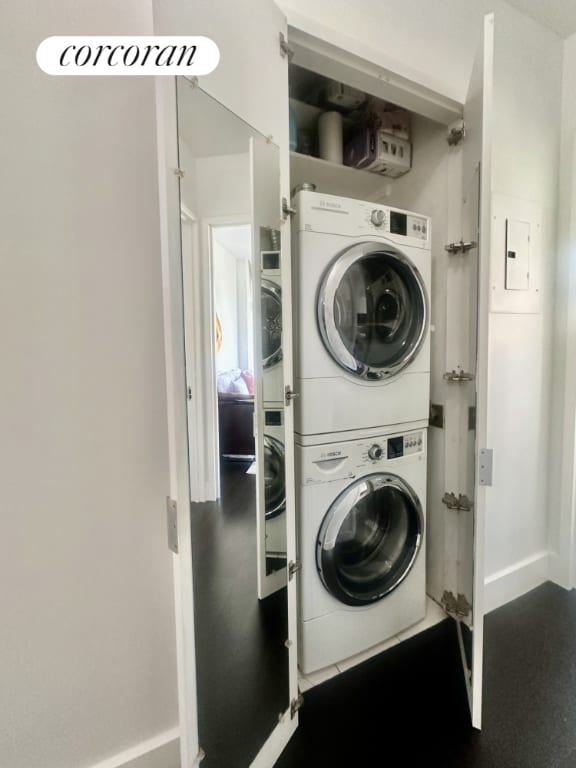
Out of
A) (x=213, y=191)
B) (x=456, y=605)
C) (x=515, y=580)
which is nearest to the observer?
(x=213, y=191)

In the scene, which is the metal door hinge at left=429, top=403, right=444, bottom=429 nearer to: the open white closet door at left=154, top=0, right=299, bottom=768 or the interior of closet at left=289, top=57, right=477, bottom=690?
the interior of closet at left=289, top=57, right=477, bottom=690

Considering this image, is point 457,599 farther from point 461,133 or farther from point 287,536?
point 461,133

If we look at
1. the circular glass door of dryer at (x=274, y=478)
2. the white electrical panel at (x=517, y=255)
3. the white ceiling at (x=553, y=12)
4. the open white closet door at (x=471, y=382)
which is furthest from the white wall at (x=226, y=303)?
the white ceiling at (x=553, y=12)

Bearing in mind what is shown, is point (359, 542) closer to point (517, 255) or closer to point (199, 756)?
point (199, 756)

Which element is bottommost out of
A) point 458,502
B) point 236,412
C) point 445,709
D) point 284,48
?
point 445,709

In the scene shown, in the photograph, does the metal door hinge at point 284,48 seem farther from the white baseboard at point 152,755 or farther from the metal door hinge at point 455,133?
the white baseboard at point 152,755

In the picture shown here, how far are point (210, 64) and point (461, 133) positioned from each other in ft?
3.74

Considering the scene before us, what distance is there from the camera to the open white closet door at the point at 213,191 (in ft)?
2.23

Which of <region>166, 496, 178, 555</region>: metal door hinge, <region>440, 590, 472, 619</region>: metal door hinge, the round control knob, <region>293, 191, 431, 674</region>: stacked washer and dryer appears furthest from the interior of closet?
<region>166, 496, 178, 555</region>: metal door hinge

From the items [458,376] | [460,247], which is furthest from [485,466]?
[460,247]

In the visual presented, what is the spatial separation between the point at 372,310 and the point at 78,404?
3.56ft

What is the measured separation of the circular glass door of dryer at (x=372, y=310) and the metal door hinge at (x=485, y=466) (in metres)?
0.44

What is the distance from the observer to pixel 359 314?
4.38ft

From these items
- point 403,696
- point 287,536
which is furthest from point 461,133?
point 403,696
